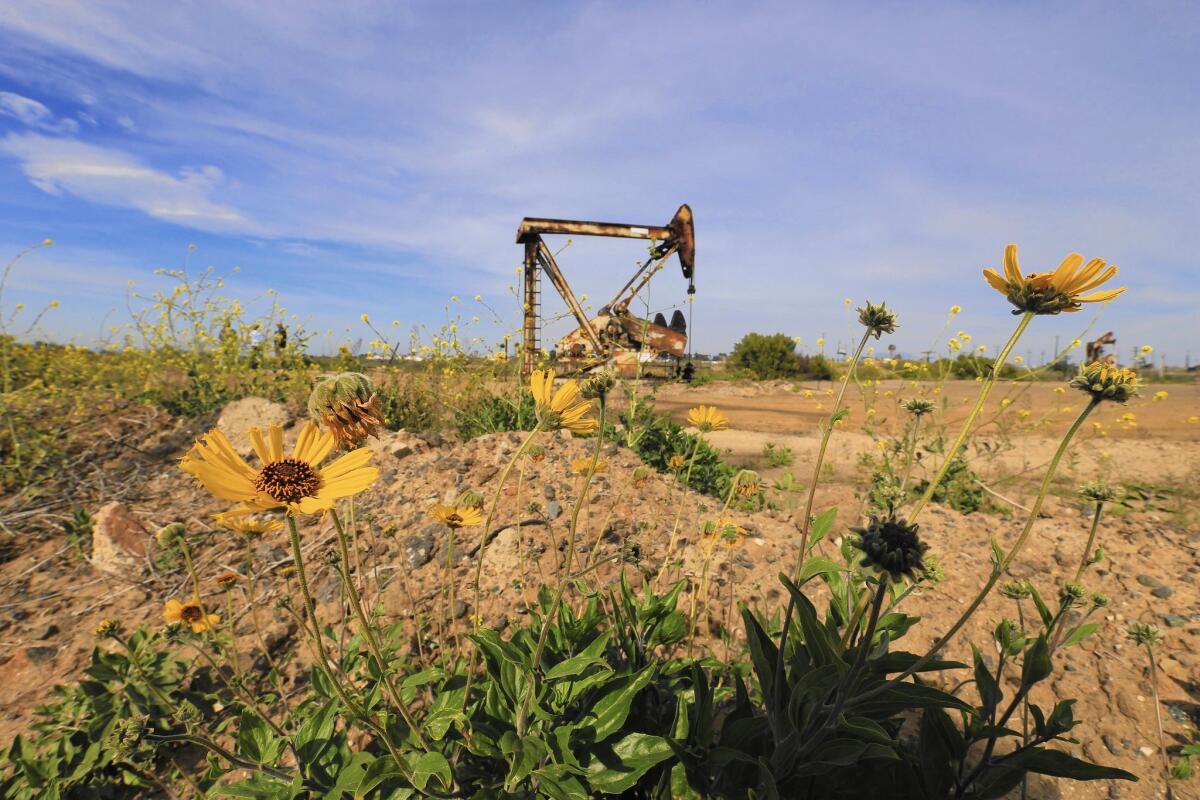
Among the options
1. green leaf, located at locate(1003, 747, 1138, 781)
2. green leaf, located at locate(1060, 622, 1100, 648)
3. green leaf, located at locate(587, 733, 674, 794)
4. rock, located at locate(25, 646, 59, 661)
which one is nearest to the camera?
green leaf, located at locate(1003, 747, 1138, 781)

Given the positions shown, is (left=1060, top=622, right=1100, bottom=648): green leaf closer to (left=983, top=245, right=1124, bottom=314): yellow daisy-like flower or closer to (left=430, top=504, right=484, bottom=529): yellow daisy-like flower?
(left=983, top=245, right=1124, bottom=314): yellow daisy-like flower

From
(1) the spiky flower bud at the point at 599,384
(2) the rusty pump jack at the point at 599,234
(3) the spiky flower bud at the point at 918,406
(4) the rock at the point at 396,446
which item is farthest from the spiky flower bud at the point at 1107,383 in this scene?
(2) the rusty pump jack at the point at 599,234

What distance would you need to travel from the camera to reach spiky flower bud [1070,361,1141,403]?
131 centimetres

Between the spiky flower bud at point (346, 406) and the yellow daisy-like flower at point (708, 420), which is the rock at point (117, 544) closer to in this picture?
the spiky flower bud at point (346, 406)

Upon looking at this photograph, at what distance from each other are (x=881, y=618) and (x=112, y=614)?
11.4ft

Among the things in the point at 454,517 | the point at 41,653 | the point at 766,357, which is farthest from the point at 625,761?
the point at 766,357

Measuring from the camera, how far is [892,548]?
1.09 m

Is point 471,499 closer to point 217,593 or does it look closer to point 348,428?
point 348,428

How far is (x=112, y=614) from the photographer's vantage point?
2670 millimetres

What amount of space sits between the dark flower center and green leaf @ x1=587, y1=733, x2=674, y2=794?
37.0 inches

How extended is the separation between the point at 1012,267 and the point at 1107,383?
408 mm

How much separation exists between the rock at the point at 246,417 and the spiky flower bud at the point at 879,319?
15.0 ft

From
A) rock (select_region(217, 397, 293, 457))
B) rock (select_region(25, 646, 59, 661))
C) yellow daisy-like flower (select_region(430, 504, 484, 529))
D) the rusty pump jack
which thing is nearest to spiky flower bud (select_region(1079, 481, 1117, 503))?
yellow daisy-like flower (select_region(430, 504, 484, 529))

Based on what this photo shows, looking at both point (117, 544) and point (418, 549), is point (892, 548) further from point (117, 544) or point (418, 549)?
point (117, 544)
